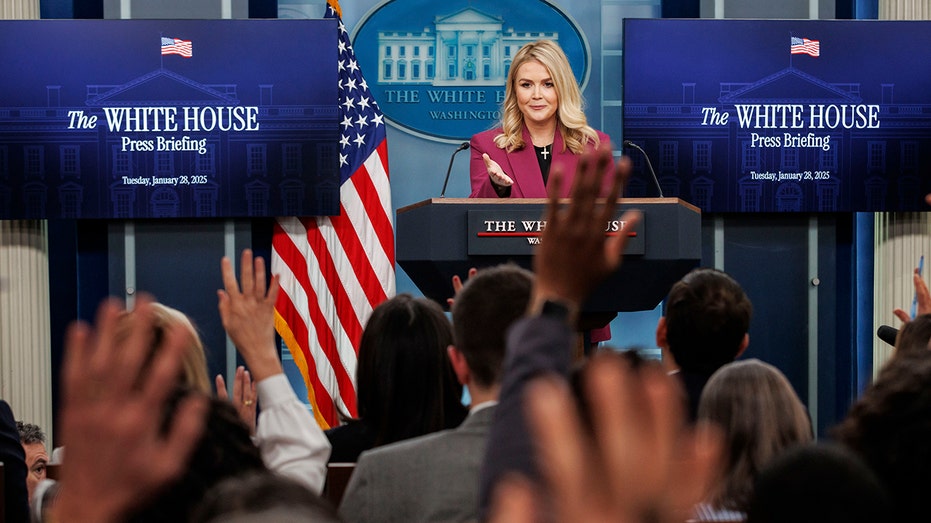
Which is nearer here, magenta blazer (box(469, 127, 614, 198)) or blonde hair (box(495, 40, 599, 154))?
magenta blazer (box(469, 127, 614, 198))

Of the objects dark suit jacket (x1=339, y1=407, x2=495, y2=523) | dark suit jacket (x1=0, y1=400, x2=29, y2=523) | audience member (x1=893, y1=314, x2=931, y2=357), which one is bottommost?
dark suit jacket (x1=0, y1=400, x2=29, y2=523)

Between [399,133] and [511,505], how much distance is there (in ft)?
20.4

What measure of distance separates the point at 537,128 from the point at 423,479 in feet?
10.8

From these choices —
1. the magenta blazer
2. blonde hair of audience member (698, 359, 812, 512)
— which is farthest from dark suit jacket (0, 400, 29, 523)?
the magenta blazer

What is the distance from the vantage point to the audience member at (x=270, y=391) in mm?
1873

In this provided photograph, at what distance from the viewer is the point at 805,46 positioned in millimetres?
6223

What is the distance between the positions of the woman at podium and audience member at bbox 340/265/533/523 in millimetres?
2878

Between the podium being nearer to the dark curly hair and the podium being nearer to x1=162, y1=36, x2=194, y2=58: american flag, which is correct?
the dark curly hair

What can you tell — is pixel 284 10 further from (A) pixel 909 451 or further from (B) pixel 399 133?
(A) pixel 909 451

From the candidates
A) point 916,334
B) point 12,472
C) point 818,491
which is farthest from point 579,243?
point 12,472

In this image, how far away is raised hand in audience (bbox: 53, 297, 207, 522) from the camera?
0.86 m

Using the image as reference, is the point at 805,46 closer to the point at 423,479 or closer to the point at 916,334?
the point at 916,334

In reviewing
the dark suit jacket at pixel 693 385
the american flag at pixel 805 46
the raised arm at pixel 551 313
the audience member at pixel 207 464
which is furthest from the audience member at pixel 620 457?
the american flag at pixel 805 46

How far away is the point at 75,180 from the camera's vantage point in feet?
19.9
